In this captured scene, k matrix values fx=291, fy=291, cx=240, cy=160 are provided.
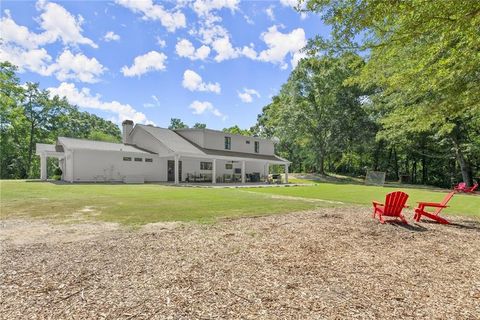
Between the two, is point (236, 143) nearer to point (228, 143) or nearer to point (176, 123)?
point (228, 143)

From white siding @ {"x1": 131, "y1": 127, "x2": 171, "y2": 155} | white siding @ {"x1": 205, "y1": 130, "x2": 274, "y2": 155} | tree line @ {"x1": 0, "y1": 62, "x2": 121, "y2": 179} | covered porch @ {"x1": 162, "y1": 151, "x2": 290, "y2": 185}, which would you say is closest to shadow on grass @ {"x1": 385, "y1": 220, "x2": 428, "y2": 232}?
covered porch @ {"x1": 162, "y1": 151, "x2": 290, "y2": 185}

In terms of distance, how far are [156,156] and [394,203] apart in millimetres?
20069

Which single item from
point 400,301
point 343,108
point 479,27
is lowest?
point 400,301

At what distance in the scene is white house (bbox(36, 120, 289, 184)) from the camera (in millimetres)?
21141

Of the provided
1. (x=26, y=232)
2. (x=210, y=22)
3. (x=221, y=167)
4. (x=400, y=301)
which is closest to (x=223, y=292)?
(x=400, y=301)

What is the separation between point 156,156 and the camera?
24.2 metres

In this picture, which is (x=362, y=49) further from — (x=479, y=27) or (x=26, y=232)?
(x=26, y=232)

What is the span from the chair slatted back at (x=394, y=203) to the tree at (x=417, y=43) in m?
2.59

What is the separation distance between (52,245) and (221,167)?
23264mm

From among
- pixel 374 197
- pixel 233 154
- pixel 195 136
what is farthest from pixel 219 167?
pixel 374 197

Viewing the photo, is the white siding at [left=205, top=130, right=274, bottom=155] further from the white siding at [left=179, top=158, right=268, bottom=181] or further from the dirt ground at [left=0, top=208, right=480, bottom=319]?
the dirt ground at [left=0, top=208, right=480, bottom=319]

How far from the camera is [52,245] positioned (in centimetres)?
475

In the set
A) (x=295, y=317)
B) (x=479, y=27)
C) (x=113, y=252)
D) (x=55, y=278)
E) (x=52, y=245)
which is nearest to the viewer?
(x=295, y=317)

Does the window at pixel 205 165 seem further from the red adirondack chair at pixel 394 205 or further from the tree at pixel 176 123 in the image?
the tree at pixel 176 123
